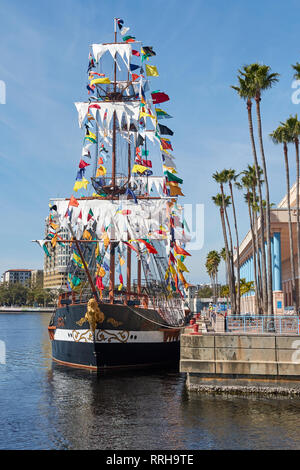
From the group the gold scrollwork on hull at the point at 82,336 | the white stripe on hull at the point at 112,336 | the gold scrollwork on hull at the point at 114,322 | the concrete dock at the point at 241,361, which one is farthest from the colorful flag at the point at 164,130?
the concrete dock at the point at 241,361

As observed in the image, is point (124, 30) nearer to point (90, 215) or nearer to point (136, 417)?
point (90, 215)

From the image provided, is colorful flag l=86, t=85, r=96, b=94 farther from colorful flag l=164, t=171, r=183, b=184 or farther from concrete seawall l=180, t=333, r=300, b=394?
concrete seawall l=180, t=333, r=300, b=394

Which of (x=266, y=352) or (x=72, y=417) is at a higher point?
(x=266, y=352)

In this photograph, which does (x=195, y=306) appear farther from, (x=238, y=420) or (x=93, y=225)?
(x=238, y=420)

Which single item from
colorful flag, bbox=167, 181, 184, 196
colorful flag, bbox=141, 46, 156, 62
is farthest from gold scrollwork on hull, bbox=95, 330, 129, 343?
colorful flag, bbox=141, 46, 156, 62

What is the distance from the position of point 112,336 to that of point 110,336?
0.16 metres

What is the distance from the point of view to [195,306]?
416ft

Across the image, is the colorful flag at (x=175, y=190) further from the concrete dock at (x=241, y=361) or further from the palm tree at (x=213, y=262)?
the palm tree at (x=213, y=262)

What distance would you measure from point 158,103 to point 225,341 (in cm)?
2432

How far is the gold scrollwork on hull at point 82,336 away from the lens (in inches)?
1261
